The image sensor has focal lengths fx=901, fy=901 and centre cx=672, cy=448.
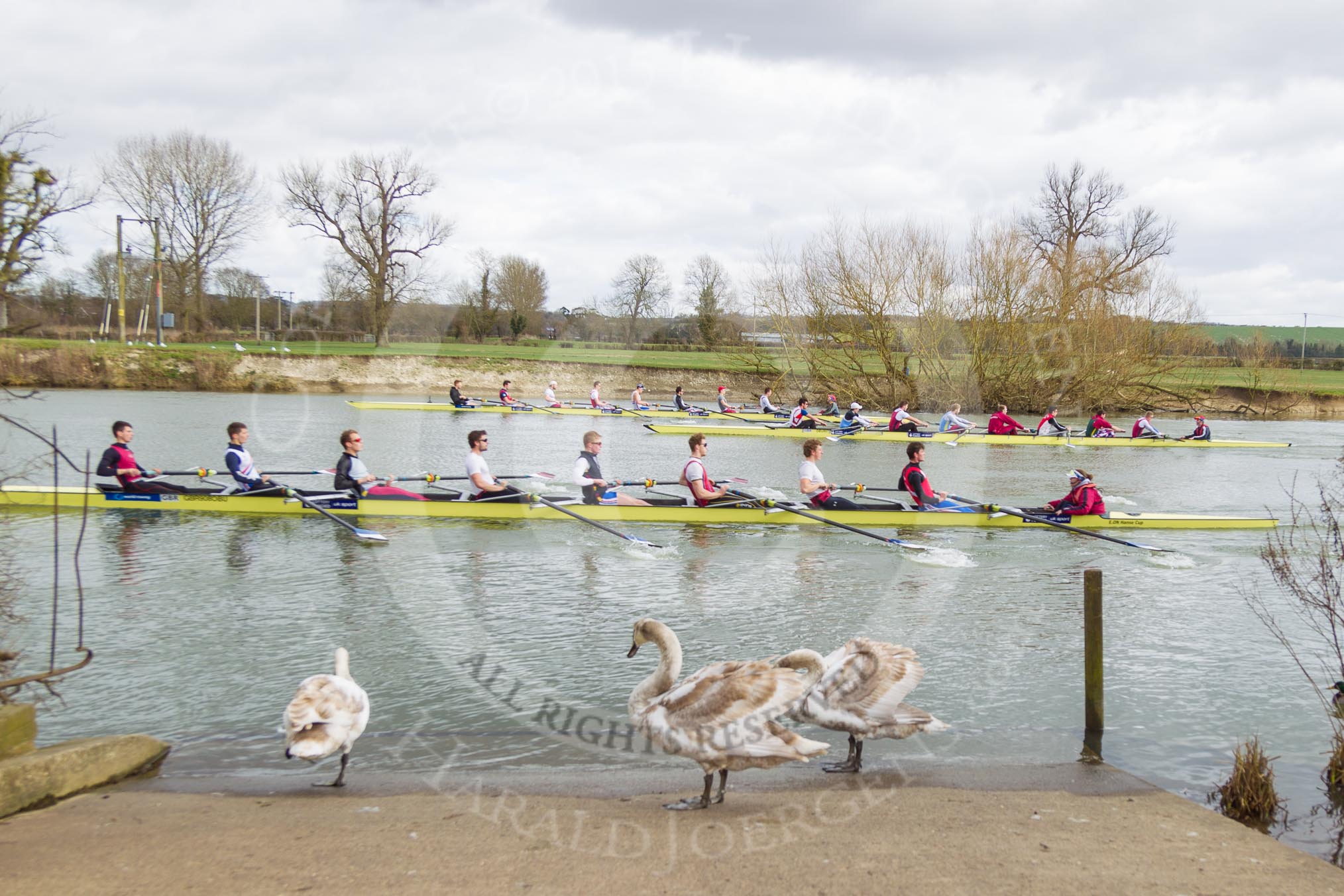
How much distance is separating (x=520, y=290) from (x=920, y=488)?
4249cm

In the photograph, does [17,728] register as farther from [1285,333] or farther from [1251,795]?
[1285,333]

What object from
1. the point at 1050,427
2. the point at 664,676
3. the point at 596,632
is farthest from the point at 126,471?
the point at 1050,427

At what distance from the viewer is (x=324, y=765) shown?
6.41 meters

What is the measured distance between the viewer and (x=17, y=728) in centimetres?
562

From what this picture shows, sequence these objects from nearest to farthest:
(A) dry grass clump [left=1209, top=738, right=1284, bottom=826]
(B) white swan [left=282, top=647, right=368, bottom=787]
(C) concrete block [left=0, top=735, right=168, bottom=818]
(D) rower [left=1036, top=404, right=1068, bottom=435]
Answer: (C) concrete block [left=0, top=735, right=168, bottom=818]
(B) white swan [left=282, top=647, right=368, bottom=787]
(A) dry grass clump [left=1209, top=738, right=1284, bottom=826]
(D) rower [left=1036, top=404, right=1068, bottom=435]

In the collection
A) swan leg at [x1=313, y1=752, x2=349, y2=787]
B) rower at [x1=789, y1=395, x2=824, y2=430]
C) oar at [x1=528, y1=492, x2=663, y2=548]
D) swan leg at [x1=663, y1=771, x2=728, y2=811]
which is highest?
rower at [x1=789, y1=395, x2=824, y2=430]

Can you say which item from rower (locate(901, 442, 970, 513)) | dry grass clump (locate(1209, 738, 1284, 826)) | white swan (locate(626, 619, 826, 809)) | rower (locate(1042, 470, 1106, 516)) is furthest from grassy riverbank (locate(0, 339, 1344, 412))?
white swan (locate(626, 619, 826, 809))

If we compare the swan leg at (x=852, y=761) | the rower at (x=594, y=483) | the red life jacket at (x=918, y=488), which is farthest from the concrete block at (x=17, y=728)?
the red life jacket at (x=918, y=488)

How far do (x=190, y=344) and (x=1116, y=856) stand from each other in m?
49.7

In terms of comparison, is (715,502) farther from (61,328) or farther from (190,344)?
(61,328)

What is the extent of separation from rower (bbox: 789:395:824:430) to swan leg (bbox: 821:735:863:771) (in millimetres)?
23093

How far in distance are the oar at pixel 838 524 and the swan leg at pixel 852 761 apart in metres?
7.14

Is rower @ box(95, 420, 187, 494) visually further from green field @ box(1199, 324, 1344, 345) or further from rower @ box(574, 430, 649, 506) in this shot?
green field @ box(1199, 324, 1344, 345)

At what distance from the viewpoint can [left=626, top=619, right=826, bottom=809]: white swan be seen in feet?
17.2
